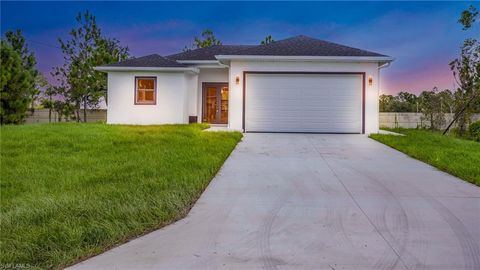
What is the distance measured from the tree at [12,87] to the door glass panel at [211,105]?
10615mm

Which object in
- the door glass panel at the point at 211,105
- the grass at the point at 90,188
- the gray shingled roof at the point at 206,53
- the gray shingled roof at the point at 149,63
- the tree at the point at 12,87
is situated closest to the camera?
the grass at the point at 90,188

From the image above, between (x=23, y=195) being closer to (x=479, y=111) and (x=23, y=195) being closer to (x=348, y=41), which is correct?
(x=479, y=111)

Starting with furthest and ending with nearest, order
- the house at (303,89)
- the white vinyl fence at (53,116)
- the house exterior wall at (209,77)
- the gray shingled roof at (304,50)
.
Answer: the white vinyl fence at (53,116)
the house exterior wall at (209,77)
the gray shingled roof at (304,50)
the house at (303,89)

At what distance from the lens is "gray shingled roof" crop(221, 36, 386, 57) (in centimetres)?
1442

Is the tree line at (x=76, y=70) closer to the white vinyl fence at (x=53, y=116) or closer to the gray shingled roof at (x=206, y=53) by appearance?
the white vinyl fence at (x=53, y=116)

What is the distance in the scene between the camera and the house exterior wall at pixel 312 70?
565 inches

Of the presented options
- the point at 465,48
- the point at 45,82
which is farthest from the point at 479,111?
the point at 45,82

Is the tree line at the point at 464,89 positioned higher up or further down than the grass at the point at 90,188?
higher up

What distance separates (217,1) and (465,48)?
12434mm

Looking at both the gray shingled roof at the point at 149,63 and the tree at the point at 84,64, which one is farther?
the tree at the point at 84,64

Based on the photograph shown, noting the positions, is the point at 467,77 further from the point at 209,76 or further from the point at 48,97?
the point at 48,97

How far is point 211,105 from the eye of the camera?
1855 cm

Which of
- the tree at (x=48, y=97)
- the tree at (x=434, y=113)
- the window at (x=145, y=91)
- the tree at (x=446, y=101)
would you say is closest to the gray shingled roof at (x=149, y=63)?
the window at (x=145, y=91)

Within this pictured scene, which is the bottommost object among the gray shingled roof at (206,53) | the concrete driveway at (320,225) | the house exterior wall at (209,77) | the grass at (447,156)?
the concrete driveway at (320,225)
